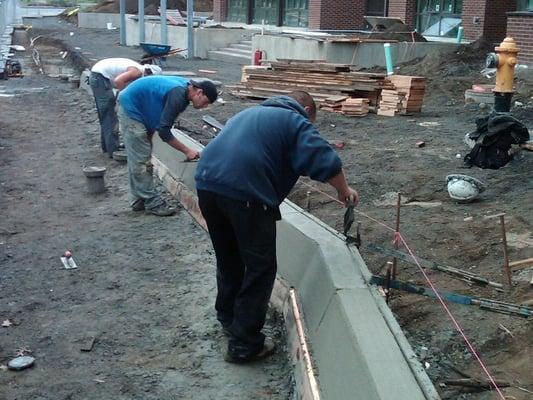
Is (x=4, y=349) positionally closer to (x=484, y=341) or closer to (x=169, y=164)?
(x=484, y=341)

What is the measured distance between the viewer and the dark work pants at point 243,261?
5.16 meters

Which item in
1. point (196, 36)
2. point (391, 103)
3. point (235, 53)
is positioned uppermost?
point (196, 36)

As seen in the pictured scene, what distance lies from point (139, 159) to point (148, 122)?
479mm

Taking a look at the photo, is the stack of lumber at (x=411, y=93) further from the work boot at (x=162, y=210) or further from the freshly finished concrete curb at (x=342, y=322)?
the freshly finished concrete curb at (x=342, y=322)

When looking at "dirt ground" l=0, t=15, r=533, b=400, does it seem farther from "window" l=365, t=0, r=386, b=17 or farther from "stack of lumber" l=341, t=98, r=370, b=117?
"window" l=365, t=0, r=386, b=17

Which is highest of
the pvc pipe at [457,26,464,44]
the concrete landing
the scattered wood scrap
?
the pvc pipe at [457,26,464,44]

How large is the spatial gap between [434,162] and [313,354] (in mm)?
6038

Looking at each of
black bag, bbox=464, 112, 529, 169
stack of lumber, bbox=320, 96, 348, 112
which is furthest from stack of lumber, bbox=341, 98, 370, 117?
black bag, bbox=464, 112, 529, 169

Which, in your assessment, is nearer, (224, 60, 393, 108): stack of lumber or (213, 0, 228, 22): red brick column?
(224, 60, 393, 108): stack of lumber

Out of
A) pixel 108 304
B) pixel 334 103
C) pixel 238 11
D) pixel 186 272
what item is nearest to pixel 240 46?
pixel 238 11

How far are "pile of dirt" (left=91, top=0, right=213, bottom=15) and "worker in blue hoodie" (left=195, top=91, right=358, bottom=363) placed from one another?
51.1 metres

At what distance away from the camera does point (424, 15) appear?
86.7 ft

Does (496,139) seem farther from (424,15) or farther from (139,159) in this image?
(424,15)

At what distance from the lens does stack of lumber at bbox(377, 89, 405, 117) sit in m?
15.0
